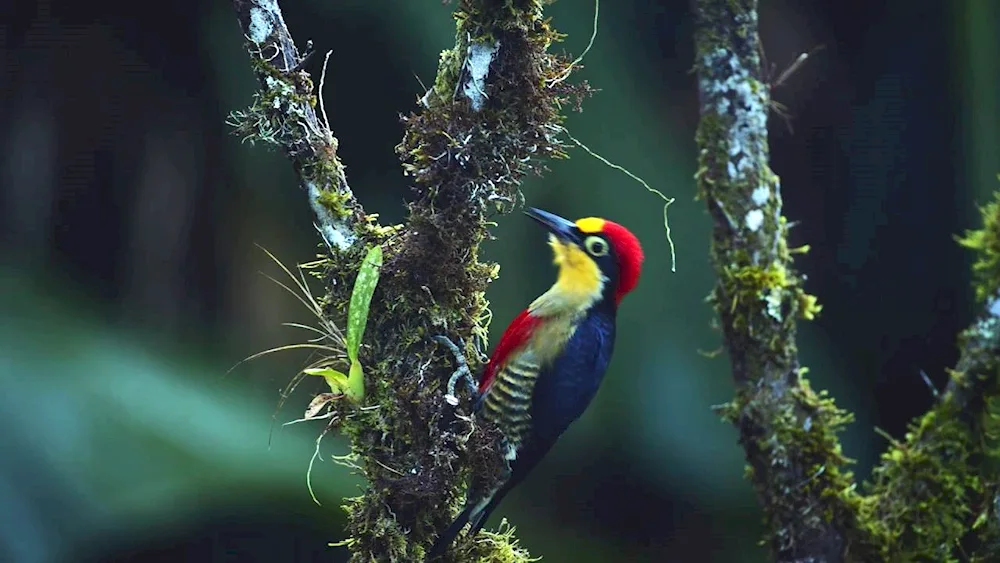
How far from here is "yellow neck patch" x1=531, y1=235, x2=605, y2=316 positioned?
174 cm

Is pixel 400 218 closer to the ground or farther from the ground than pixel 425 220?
closer to the ground

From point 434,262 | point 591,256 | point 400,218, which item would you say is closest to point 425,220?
point 434,262

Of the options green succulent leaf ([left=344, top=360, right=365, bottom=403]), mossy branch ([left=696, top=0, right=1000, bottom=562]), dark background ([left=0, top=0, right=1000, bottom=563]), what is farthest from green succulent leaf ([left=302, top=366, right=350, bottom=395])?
dark background ([left=0, top=0, right=1000, bottom=563])

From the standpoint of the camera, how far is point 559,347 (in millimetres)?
1772

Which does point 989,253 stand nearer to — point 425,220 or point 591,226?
point 591,226

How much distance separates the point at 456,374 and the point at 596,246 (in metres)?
0.36

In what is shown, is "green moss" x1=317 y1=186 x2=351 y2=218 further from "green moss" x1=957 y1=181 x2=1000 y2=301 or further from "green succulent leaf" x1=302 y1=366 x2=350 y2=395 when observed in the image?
"green moss" x1=957 y1=181 x2=1000 y2=301

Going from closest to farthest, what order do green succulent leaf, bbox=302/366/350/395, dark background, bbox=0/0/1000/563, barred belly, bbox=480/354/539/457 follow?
green succulent leaf, bbox=302/366/350/395
barred belly, bbox=480/354/539/457
dark background, bbox=0/0/1000/563

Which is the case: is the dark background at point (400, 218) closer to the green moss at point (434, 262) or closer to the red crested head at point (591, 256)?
the red crested head at point (591, 256)

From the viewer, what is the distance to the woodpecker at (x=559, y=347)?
1.69 m

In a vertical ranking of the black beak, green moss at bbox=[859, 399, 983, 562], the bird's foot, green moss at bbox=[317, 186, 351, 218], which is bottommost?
green moss at bbox=[859, 399, 983, 562]

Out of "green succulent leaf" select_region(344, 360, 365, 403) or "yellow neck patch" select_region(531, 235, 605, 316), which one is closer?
"green succulent leaf" select_region(344, 360, 365, 403)

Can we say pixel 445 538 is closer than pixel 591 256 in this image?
Yes

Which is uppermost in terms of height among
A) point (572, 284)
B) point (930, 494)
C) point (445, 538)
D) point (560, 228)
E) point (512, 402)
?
point (560, 228)
